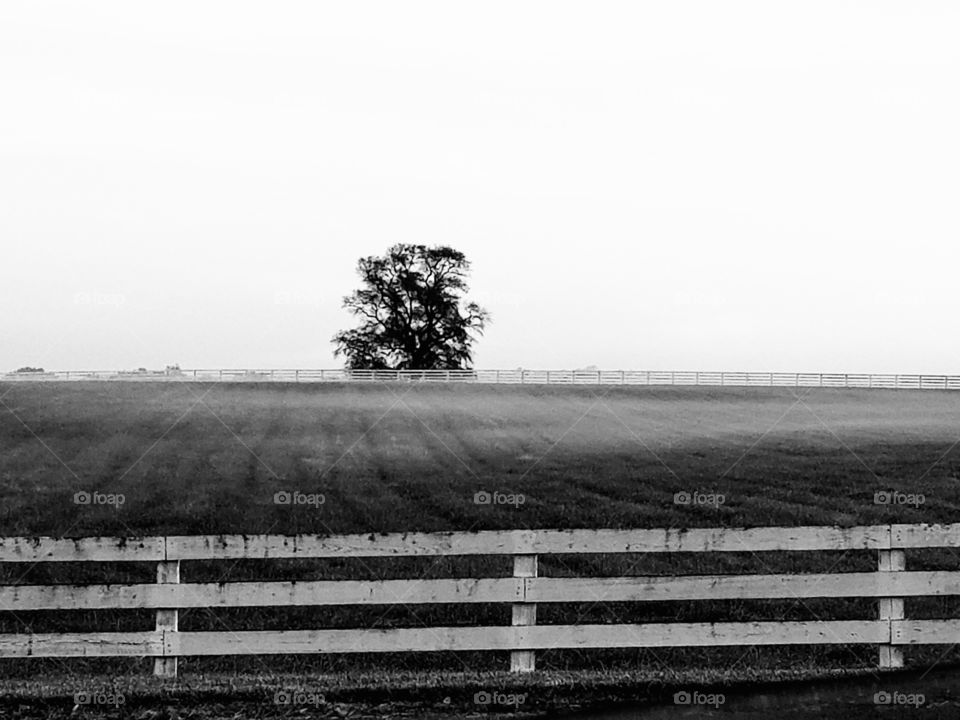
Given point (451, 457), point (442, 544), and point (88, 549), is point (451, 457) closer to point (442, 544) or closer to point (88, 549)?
point (442, 544)

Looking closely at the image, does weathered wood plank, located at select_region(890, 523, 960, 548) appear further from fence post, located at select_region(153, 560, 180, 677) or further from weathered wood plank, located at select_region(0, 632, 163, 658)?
weathered wood plank, located at select_region(0, 632, 163, 658)

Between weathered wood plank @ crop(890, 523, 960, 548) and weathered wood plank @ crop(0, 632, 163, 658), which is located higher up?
weathered wood plank @ crop(890, 523, 960, 548)

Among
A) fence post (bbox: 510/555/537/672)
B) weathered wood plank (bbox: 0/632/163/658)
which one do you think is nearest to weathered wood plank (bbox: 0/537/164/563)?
weathered wood plank (bbox: 0/632/163/658)

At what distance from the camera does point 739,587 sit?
35.0ft

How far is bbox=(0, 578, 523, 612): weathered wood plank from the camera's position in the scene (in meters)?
10.0

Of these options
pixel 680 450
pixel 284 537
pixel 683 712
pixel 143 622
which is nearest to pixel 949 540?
pixel 683 712

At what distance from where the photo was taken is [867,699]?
9789 millimetres

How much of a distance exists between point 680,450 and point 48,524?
2008 centimetres

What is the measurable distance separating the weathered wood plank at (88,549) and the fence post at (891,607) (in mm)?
7821

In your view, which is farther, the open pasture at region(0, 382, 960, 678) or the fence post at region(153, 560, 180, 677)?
the open pasture at region(0, 382, 960, 678)

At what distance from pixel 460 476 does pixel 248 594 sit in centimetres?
1655

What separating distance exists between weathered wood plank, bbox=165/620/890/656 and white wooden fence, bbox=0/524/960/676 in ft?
0.04

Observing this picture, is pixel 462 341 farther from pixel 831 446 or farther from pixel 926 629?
pixel 926 629

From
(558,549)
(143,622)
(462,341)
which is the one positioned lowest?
(143,622)
